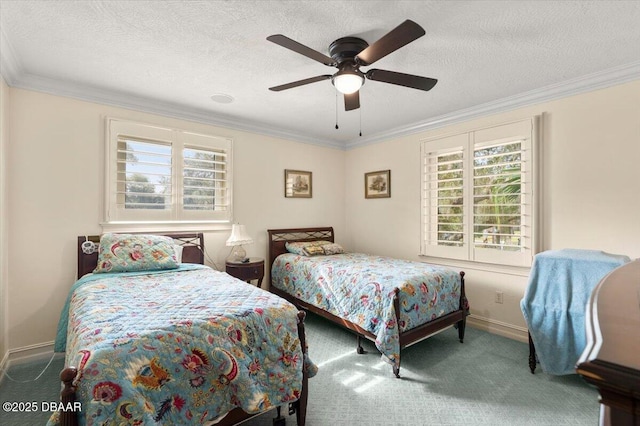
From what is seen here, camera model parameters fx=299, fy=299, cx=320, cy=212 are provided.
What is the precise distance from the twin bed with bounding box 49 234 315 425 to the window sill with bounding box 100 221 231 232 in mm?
1036

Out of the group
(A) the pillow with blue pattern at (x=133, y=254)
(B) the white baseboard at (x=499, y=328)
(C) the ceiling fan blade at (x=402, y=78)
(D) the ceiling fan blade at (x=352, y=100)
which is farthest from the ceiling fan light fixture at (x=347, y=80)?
(B) the white baseboard at (x=499, y=328)

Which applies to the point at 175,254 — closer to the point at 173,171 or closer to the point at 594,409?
the point at 173,171

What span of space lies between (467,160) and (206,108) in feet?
10.5

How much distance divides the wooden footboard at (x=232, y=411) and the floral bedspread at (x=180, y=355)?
3 cm

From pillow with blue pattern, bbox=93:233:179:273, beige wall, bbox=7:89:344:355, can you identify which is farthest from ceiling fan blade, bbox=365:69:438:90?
beige wall, bbox=7:89:344:355

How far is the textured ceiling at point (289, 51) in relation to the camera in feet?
6.14

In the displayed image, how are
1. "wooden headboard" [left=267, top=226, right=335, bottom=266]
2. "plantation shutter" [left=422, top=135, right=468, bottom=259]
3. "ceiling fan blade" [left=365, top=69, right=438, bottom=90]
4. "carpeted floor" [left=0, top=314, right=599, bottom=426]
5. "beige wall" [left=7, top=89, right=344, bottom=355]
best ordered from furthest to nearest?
1. "wooden headboard" [left=267, top=226, right=335, bottom=266]
2. "plantation shutter" [left=422, top=135, right=468, bottom=259]
3. "beige wall" [left=7, top=89, right=344, bottom=355]
4. "ceiling fan blade" [left=365, top=69, right=438, bottom=90]
5. "carpeted floor" [left=0, top=314, right=599, bottom=426]

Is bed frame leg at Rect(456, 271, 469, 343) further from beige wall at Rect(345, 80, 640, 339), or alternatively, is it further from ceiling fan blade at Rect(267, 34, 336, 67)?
ceiling fan blade at Rect(267, 34, 336, 67)

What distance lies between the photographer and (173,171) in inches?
138

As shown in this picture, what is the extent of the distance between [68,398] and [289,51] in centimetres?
241

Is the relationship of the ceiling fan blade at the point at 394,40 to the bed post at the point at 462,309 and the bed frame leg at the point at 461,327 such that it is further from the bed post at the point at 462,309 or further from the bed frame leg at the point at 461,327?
the bed frame leg at the point at 461,327

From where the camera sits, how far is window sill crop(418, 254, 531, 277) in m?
3.25

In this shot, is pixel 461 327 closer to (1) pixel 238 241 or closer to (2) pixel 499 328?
(2) pixel 499 328

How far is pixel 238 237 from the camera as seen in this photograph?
368cm
